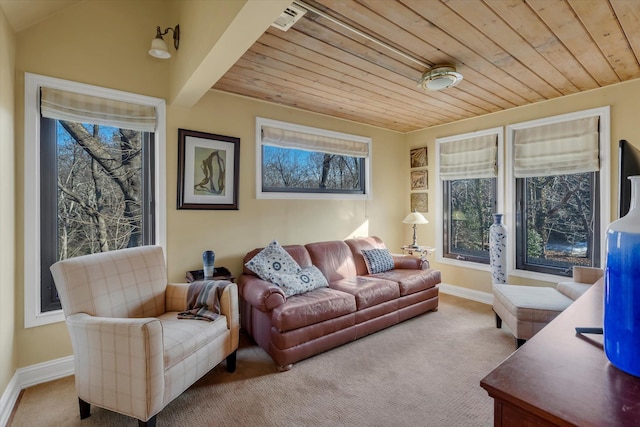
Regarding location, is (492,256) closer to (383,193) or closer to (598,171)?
(598,171)

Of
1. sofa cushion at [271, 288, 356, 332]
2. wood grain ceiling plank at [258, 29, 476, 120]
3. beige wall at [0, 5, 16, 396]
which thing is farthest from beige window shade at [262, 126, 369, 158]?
beige wall at [0, 5, 16, 396]

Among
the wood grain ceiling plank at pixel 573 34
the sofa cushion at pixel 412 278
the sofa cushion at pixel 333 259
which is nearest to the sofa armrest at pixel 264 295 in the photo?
the sofa cushion at pixel 333 259

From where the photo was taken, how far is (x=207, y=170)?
120 inches

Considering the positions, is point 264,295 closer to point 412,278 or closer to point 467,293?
point 412,278

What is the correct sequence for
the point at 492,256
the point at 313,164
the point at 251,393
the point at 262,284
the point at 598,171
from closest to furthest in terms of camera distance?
the point at 251,393, the point at 262,284, the point at 598,171, the point at 492,256, the point at 313,164

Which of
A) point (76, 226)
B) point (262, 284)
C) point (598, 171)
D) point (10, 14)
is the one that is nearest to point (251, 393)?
point (262, 284)

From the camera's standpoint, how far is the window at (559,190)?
3236mm

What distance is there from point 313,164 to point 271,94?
3.44 ft

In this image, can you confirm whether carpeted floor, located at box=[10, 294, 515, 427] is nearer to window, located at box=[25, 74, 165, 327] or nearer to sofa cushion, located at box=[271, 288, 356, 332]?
sofa cushion, located at box=[271, 288, 356, 332]

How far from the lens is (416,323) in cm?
335

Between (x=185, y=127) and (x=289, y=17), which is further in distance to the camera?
(x=185, y=127)

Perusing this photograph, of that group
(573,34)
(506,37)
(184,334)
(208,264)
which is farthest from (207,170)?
(573,34)

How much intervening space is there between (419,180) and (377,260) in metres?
1.71

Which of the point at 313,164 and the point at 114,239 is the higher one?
the point at 313,164
